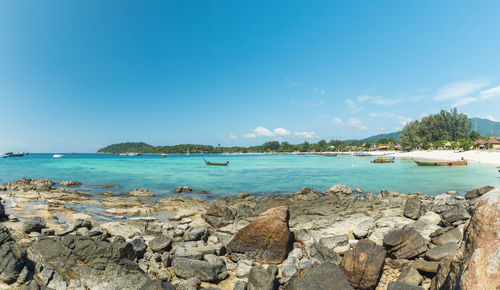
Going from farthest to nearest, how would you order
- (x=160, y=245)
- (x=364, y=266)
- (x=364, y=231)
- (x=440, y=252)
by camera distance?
(x=364, y=231), (x=160, y=245), (x=440, y=252), (x=364, y=266)

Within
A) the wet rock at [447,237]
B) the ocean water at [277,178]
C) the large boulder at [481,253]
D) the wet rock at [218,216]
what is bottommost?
the ocean water at [277,178]

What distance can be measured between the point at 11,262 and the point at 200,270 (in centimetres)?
423

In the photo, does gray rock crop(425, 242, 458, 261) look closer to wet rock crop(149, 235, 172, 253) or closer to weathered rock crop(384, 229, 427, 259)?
weathered rock crop(384, 229, 427, 259)

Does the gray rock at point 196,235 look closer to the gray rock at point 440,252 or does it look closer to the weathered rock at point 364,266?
the weathered rock at point 364,266

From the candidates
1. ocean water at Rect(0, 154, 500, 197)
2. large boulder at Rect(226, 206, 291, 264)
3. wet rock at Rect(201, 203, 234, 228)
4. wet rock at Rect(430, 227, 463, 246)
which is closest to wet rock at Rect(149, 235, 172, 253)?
large boulder at Rect(226, 206, 291, 264)

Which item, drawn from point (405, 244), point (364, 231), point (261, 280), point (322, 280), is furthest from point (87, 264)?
point (364, 231)

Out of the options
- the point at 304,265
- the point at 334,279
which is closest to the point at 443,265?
the point at 334,279

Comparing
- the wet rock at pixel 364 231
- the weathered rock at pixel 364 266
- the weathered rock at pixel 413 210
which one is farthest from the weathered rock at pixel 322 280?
the weathered rock at pixel 413 210

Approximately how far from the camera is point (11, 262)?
5.28 m

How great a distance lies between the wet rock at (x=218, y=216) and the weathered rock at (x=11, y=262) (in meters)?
6.83

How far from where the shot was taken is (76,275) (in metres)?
5.61

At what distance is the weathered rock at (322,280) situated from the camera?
479 cm

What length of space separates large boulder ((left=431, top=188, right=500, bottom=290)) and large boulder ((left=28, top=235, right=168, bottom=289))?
6043 mm

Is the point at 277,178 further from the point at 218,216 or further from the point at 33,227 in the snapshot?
the point at 33,227
